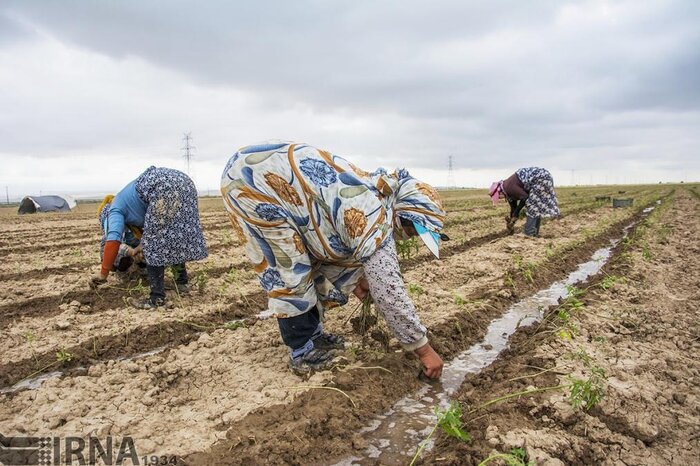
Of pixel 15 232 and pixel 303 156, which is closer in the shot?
pixel 303 156

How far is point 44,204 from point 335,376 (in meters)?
23.8

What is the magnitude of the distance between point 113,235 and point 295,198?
2.20m

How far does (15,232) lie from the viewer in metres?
11.1

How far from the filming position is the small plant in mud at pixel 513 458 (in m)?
1.72

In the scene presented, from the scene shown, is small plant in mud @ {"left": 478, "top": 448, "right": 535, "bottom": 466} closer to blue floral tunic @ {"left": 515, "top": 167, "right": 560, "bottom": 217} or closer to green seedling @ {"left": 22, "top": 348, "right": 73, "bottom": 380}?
green seedling @ {"left": 22, "top": 348, "right": 73, "bottom": 380}

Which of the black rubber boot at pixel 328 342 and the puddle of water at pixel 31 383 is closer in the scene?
the puddle of water at pixel 31 383

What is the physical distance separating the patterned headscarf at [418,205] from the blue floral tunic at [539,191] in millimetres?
6248

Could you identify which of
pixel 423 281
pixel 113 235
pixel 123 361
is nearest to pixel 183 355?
pixel 123 361

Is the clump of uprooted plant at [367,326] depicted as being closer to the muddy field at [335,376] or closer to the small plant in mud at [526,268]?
the muddy field at [335,376]

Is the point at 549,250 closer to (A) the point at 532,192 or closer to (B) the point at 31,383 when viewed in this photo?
(A) the point at 532,192

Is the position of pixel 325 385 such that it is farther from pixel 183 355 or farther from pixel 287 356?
pixel 183 355

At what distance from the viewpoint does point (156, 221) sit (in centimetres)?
386

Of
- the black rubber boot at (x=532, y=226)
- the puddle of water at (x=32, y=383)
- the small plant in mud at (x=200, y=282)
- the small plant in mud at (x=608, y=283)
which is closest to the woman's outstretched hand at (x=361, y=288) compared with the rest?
the puddle of water at (x=32, y=383)

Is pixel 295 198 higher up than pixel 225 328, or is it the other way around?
pixel 295 198
